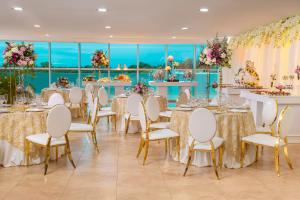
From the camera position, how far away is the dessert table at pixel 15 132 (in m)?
5.02

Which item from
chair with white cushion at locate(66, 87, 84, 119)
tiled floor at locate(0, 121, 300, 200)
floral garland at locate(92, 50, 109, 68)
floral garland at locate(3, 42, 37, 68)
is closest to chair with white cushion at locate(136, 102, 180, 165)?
tiled floor at locate(0, 121, 300, 200)

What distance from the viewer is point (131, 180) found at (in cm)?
452

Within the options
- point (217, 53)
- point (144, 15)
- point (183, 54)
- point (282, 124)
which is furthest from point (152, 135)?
point (183, 54)

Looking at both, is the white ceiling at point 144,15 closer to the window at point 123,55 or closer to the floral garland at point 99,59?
the floral garland at point 99,59

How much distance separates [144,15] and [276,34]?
328 centimetres

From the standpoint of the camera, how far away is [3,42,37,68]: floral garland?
550cm

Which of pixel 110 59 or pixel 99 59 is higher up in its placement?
pixel 110 59

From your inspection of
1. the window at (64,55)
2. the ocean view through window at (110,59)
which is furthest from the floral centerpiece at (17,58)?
the window at (64,55)

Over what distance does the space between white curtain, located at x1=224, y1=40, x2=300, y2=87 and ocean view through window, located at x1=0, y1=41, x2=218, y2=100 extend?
3880 millimetres

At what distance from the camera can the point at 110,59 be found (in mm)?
15672

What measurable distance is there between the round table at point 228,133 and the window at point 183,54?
10.8 m

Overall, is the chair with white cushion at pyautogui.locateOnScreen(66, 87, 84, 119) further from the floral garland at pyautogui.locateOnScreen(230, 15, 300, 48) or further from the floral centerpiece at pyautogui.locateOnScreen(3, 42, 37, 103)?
the floral garland at pyautogui.locateOnScreen(230, 15, 300, 48)

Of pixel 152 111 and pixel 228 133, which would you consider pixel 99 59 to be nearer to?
pixel 152 111

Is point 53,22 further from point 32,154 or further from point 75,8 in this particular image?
point 32,154
